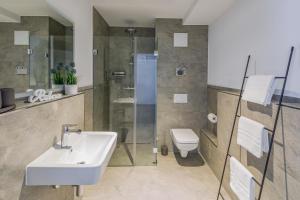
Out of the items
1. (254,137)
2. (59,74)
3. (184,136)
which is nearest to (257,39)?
(254,137)

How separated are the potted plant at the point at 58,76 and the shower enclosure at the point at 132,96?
1.54 metres

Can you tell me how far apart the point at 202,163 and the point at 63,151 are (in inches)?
105

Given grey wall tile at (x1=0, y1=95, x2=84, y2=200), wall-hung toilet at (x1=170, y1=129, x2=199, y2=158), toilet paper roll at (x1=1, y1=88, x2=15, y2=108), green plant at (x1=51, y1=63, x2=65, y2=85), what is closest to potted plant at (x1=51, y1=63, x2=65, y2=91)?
green plant at (x1=51, y1=63, x2=65, y2=85)

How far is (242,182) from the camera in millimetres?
2125

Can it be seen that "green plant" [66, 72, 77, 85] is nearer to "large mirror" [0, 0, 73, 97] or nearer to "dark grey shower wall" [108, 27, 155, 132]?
"large mirror" [0, 0, 73, 97]

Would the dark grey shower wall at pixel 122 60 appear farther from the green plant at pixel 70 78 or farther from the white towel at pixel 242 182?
the white towel at pixel 242 182

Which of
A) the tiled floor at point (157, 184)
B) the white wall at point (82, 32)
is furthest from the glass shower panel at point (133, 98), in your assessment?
the white wall at point (82, 32)

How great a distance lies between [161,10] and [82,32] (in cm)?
141

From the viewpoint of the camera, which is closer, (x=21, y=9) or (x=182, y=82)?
(x=21, y=9)

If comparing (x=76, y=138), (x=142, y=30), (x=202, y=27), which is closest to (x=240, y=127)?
(x=76, y=138)

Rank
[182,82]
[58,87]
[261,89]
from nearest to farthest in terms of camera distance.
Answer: [261,89] → [58,87] → [182,82]

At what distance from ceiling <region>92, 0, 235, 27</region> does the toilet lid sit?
1.90 metres

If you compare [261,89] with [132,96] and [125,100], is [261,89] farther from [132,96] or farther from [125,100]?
[125,100]

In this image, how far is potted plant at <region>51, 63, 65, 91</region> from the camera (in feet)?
7.54
